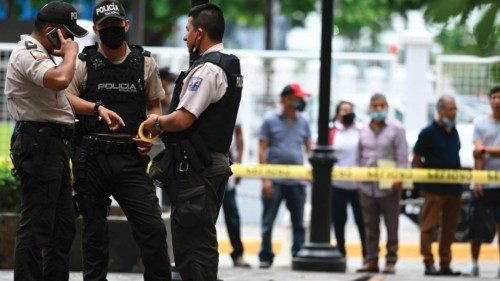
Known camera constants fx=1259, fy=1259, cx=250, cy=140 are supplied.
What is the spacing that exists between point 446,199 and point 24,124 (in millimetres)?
6454

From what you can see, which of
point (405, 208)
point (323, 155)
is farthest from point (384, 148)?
point (405, 208)

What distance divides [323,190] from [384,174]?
1221 mm

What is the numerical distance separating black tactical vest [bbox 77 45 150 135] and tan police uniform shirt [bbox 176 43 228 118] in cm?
68

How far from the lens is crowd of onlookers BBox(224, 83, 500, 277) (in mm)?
12688

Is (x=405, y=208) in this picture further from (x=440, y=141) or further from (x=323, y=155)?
(x=323, y=155)

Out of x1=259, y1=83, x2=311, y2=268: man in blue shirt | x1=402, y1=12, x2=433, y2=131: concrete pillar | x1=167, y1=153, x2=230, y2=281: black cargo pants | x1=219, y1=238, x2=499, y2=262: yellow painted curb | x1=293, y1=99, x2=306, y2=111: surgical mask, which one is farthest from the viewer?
x1=402, y1=12, x2=433, y2=131: concrete pillar

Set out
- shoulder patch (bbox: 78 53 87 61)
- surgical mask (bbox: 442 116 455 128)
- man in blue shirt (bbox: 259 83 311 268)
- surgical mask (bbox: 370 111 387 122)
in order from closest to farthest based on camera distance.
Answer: shoulder patch (bbox: 78 53 87 61), surgical mask (bbox: 442 116 455 128), surgical mask (bbox: 370 111 387 122), man in blue shirt (bbox: 259 83 311 268)

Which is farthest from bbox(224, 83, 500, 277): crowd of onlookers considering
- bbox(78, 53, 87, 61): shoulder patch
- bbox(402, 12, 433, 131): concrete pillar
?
bbox(78, 53, 87, 61): shoulder patch

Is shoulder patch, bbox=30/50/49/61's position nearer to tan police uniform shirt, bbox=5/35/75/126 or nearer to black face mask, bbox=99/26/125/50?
tan police uniform shirt, bbox=5/35/75/126

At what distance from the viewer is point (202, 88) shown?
6844 millimetres

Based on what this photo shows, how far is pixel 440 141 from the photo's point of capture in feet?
41.4

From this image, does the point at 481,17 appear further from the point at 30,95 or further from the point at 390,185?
the point at 390,185

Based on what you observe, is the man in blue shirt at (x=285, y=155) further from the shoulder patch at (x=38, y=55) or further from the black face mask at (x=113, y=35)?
the shoulder patch at (x=38, y=55)

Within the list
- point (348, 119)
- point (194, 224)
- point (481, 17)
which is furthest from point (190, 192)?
point (348, 119)
